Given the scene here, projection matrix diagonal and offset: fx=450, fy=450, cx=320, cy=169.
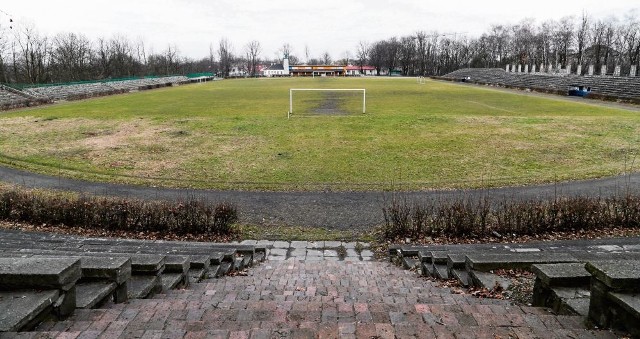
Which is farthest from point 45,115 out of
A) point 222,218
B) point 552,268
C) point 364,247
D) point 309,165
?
point 552,268

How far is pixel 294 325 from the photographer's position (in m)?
4.26

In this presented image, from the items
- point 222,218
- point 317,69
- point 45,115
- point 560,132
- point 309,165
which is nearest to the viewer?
point 222,218

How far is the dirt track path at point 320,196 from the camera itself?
13.0 m

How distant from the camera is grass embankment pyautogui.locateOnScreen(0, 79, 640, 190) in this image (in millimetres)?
17797

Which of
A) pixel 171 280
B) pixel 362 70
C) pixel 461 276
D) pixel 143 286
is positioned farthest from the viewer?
pixel 362 70

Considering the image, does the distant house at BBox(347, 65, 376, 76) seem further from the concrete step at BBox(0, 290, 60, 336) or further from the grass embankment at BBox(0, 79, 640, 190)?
the concrete step at BBox(0, 290, 60, 336)

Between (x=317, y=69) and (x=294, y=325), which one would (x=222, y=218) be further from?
(x=317, y=69)

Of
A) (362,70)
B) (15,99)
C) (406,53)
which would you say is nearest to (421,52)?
(406,53)

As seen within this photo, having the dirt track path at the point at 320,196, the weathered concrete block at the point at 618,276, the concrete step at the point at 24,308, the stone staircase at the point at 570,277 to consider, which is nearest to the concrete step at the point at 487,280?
the stone staircase at the point at 570,277

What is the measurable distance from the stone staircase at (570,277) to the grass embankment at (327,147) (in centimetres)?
796

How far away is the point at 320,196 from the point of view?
49.7 feet

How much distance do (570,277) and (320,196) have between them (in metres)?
10.4

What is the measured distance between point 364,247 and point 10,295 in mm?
7671

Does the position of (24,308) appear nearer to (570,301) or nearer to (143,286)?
(143,286)
